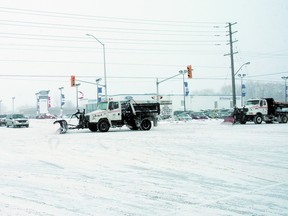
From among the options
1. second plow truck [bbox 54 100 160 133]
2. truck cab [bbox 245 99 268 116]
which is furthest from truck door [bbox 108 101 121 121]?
truck cab [bbox 245 99 268 116]

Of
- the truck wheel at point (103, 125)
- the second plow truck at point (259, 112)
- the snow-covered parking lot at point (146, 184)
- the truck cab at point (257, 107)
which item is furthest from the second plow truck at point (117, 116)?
the snow-covered parking lot at point (146, 184)

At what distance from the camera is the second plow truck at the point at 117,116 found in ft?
81.5

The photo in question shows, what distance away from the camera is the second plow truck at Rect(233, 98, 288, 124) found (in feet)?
107

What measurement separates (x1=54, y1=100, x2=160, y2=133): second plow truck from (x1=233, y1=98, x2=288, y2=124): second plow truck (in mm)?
10104

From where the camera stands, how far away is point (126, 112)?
1013 inches

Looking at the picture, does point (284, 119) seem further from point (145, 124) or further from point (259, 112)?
point (145, 124)

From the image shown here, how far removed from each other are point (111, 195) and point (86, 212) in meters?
1.08

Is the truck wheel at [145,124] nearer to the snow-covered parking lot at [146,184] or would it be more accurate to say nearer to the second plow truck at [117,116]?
the second plow truck at [117,116]

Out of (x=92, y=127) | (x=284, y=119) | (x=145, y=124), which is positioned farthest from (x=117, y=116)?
(x=284, y=119)

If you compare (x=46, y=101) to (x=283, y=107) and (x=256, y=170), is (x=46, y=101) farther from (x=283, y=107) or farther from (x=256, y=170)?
(x=256, y=170)

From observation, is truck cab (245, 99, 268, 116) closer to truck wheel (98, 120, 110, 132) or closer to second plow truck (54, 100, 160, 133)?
second plow truck (54, 100, 160, 133)

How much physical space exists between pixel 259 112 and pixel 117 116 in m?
15.5

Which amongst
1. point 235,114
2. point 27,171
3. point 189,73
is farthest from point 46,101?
point 27,171

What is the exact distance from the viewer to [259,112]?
3338 cm
